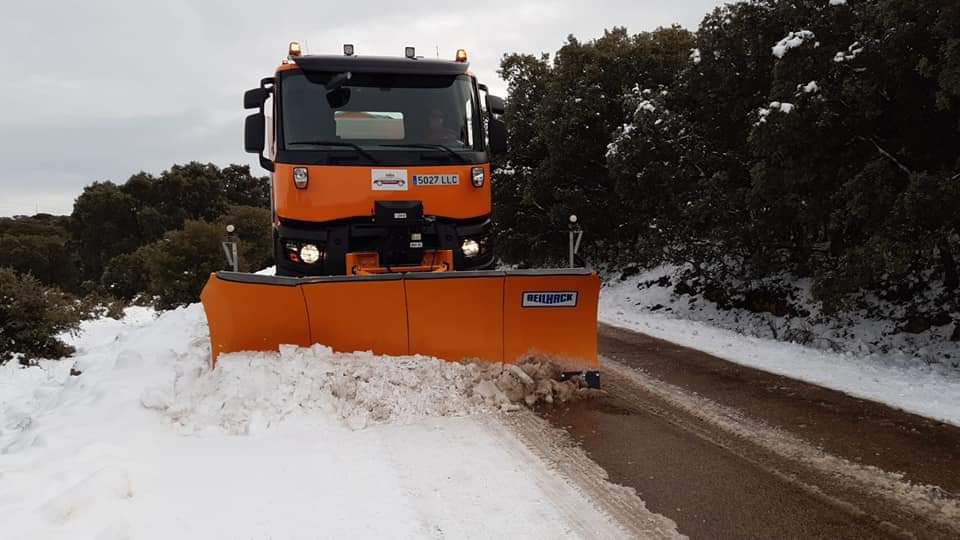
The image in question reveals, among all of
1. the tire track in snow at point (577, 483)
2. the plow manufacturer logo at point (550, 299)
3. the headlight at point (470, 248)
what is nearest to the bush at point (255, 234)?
the headlight at point (470, 248)

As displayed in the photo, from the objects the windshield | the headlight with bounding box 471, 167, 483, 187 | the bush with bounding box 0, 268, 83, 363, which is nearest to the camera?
the windshield

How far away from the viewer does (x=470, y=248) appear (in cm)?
563

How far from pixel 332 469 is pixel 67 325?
10596 mm

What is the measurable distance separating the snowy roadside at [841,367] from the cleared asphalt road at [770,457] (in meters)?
0.32

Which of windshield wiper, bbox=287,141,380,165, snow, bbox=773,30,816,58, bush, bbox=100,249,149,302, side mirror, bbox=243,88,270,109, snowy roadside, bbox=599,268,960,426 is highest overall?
snow, bbox=773,30,816,58

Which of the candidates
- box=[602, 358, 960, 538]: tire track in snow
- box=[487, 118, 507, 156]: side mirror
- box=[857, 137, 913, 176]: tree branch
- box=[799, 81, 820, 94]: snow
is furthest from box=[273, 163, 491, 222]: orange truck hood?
box=[857, 137, 913, 176]: tree branch

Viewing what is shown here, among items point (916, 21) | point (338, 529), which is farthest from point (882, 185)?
point (338, 529)

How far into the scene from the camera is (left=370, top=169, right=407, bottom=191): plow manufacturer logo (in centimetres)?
520

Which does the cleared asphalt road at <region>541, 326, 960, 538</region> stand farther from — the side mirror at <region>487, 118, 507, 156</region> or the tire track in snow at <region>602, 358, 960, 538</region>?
the side mirror at <region>487, 118, 507, 156</region>

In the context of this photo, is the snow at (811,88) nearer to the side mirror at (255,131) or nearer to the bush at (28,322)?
the side mirror at (255,131)

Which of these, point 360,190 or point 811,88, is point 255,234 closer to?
point 360,190

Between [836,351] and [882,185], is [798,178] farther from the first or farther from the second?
[836,351]

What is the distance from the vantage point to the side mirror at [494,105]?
19.9 feet

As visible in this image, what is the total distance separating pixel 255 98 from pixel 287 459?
11.6 feet
